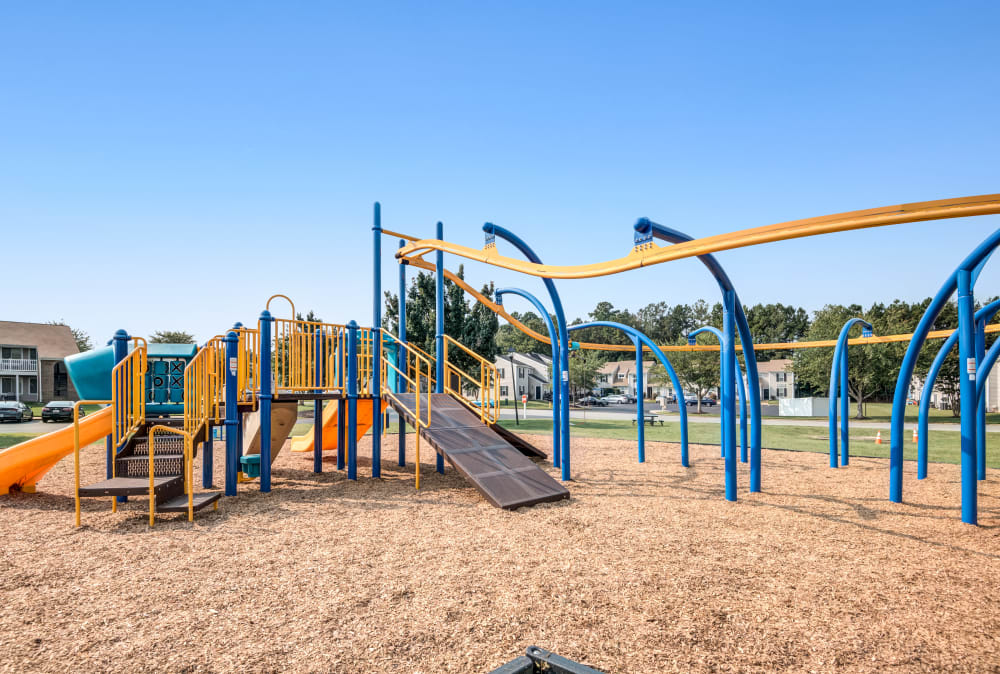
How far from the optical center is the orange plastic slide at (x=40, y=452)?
28.4 feet

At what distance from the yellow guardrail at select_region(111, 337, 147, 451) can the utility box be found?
123 ft

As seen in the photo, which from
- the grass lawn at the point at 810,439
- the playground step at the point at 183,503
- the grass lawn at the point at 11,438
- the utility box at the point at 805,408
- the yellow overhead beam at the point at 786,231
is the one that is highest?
the yellow overhead beam at the point at 786,231

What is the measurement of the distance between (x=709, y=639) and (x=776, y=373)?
7580 centimetres

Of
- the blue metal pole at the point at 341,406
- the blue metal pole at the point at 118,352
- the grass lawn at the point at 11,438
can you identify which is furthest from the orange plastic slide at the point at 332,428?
the grass lawn at the point at 11,438

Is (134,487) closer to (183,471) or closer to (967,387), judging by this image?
(183,471)

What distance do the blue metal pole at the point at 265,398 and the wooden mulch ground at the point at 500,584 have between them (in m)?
0.82

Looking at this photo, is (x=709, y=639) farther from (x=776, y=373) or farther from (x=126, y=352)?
(x=776, y=373)

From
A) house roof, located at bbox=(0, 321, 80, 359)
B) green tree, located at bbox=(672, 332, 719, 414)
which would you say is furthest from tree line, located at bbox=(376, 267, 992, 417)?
house roof, located at bbox=(0, 321, 80, 359)

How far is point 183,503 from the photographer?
7.65 m

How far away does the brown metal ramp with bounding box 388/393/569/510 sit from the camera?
8359 millimetres

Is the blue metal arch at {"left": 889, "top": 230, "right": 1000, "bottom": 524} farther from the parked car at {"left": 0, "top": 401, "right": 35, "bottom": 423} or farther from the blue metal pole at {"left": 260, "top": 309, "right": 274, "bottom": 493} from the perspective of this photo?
the parked car at {"left": 0, "top": 401, "right": 35, "bottom": 423}

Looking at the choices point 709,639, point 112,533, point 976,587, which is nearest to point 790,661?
point 709,639

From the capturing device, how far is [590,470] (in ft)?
37.9

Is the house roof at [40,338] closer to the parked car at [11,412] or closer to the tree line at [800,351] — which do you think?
the parked car at [11,412]
